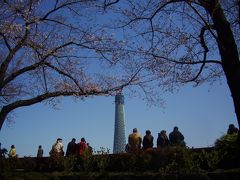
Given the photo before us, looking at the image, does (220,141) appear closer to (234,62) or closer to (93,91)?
(234,62)

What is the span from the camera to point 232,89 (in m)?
10.8

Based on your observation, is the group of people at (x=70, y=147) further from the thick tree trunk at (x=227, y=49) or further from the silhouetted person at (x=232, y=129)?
the thick tree trunk at (x=227, y=49)

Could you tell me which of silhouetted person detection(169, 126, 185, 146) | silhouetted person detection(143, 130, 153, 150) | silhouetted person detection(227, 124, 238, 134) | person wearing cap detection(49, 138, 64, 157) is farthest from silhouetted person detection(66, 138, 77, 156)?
silhouetted person detection(227, 124, 238, 134)

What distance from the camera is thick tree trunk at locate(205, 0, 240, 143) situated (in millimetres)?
10773

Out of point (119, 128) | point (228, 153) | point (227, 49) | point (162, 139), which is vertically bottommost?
point (228, 153)

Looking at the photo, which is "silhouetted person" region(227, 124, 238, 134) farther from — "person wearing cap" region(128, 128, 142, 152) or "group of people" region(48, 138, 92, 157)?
"group of people" region(48, 138, 92, 157)

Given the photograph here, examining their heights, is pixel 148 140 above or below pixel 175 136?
below

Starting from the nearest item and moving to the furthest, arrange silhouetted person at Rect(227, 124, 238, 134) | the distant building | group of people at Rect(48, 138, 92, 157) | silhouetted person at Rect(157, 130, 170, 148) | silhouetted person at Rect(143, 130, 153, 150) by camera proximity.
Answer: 1. silhouetted person at Rect(227, 124, 238, 134)
2. silhouetted person at Rect(143, 130, 153, 150)
3. silhouetted person at Rect(157, 130, 170, 148)
4. group of people at Rect(48, 138, 92, 157)
5. the distant building

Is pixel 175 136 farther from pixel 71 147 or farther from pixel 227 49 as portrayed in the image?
pixel 227 49

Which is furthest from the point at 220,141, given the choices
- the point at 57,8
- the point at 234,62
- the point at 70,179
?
the point at 57,8

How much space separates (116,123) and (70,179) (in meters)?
137

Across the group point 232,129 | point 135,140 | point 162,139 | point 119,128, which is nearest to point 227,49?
point 232,129

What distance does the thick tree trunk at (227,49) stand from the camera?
1077 centimetres

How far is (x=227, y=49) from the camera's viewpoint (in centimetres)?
1111
